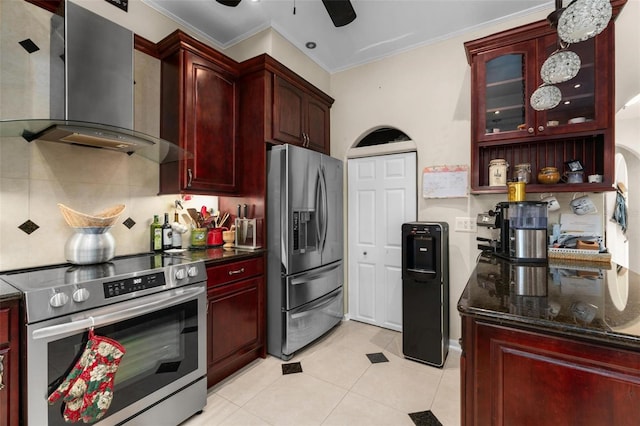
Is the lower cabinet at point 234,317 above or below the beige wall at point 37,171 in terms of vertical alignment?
below

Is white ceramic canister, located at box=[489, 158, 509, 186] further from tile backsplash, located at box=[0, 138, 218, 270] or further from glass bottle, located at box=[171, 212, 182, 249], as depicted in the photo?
tile backsplash, located at box=[0, 138, 218, 270]

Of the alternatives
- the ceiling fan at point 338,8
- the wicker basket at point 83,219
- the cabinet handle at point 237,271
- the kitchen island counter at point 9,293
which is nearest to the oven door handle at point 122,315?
the kitchen island counter at point 9,293

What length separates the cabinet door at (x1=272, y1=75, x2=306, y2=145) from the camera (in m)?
2.53

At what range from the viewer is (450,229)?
105 inches

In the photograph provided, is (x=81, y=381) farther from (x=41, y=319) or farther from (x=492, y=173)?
(x=492, y=173)

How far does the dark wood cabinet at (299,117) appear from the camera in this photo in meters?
2.56

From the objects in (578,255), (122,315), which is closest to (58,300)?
(122,315)

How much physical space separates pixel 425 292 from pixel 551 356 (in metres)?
1.49

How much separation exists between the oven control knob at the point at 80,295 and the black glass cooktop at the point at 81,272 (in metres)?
0.04

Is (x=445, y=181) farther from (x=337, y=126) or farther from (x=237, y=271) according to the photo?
(x=237, y=271)

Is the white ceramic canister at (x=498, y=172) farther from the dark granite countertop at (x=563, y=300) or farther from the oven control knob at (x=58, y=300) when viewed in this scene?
the oven control knob at (x=58, y=300)

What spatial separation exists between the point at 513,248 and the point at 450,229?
78cm

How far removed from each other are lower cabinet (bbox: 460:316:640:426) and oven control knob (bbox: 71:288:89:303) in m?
1.65

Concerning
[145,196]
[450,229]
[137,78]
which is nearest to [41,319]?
[145,196]
